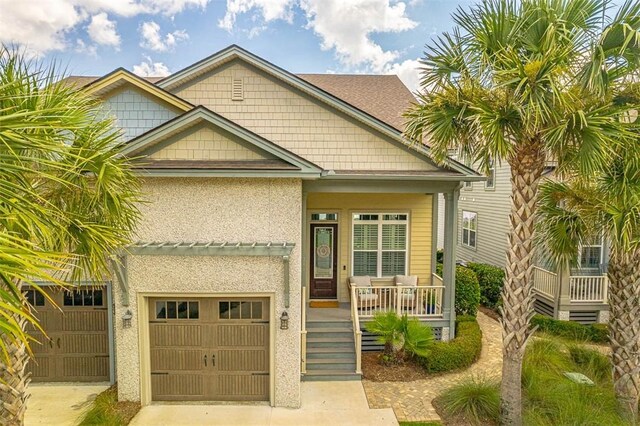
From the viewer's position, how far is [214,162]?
8.01m

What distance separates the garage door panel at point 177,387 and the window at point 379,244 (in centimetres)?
629

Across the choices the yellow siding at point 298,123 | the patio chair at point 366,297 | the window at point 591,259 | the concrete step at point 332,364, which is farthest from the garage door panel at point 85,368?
the window at point 591,259

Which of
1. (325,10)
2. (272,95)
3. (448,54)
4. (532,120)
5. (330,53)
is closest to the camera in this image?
(532,120)

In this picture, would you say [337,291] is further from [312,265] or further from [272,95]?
[272,95]

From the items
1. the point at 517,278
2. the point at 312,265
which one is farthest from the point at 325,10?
the point at 517,278

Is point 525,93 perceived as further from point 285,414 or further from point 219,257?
point 285,414

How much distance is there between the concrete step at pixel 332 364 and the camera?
9195 millimetres

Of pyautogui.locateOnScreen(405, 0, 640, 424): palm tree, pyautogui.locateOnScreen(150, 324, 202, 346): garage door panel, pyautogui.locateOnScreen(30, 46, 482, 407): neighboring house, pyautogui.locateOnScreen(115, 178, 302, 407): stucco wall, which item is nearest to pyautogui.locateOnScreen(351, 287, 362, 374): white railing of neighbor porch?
pyautogui.locateOnScreen(30, 46, 482, 407): neighboring house

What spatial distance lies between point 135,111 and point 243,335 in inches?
286

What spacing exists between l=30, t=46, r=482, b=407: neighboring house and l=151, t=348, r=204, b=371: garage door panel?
0.02 meters

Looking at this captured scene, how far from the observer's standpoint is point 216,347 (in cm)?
818

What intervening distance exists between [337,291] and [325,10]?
45.0 ft

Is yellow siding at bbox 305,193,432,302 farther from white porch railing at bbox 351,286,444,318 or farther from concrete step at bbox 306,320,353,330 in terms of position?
concrete step at bbox 306,320,353,330

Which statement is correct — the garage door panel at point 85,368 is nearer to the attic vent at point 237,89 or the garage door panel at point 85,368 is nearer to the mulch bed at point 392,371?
the mulch bed at point 392,371
